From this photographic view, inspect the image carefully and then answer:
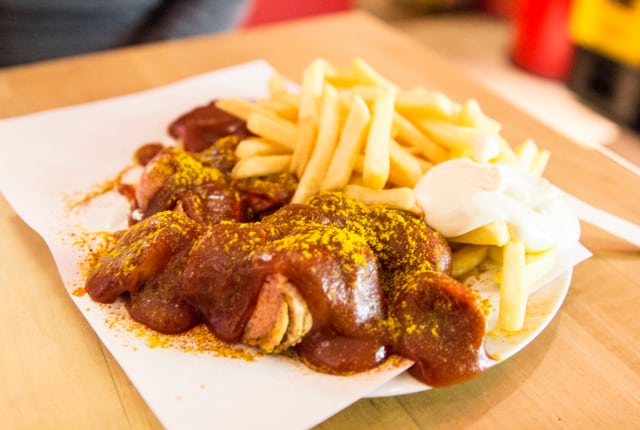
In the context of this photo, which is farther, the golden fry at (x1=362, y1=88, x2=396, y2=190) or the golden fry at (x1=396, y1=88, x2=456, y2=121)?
the golden fry at (x1=396, y1=88, x2=456, y2=121)

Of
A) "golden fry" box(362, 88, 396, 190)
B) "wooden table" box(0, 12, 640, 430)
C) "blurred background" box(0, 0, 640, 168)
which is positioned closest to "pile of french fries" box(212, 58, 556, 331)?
"golden fry" box(362, 88, 396, 190)

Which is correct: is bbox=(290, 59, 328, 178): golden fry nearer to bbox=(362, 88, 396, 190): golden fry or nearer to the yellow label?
bbox=(362, 88, 396, 190): golden fry

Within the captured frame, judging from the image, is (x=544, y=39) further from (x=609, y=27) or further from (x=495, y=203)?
(x=495, y=203)

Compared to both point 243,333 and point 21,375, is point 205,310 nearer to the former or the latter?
point 243,333

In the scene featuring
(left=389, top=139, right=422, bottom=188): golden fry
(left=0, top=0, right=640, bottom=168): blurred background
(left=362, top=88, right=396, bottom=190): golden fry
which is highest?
(left=362, top=88, right=396, bottom=190): golden fry

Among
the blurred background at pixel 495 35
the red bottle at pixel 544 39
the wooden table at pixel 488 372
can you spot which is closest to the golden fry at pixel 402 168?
the wooden table at pixel 488 372

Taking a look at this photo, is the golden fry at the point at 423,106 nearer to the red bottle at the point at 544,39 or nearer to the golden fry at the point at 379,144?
the golden fry at the point at 379,144
